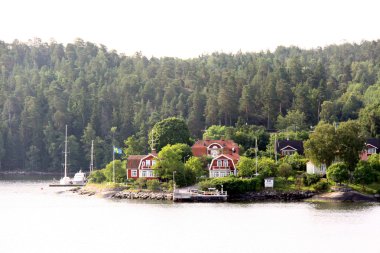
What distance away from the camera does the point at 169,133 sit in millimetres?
96375

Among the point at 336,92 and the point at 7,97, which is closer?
the point at 336,92

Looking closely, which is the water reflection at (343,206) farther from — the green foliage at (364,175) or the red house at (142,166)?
the red house at (142,166)

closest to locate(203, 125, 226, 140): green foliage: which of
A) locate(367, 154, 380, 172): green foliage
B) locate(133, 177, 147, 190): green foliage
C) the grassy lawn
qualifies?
locate(133, 177, 147, 190): green foliage

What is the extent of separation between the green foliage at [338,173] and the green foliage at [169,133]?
1017 inches

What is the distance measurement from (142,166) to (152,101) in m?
68.4

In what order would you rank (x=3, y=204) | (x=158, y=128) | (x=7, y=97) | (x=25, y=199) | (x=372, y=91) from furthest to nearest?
(x=7, y=97) → (x=372, y=91) → (x=158, y=128) → (x=25, y=199) → (x=3, y=204)

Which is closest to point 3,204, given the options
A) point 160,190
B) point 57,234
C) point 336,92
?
point 160,190

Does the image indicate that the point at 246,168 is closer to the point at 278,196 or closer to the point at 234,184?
the point at 234,184

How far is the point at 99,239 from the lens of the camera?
52.1 meters

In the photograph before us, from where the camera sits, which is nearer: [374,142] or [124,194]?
[124,194]

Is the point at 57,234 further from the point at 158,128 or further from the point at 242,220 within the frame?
the point at 158,128

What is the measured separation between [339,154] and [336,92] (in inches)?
2397

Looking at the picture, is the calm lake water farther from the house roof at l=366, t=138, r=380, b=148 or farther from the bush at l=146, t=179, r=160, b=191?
the house roof at l=366, t=138, r=380, b=148

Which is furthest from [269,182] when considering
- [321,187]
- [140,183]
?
[140,183]
